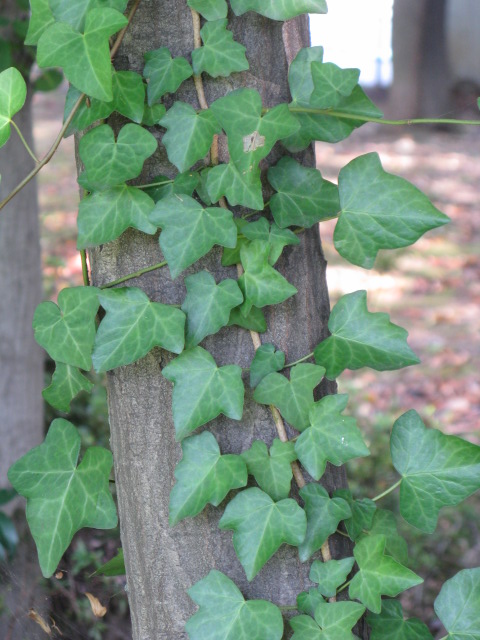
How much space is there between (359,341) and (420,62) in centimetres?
1011

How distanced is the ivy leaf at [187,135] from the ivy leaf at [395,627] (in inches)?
27.9

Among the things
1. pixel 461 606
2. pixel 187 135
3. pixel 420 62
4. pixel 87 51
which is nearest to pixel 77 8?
pixel 87 51

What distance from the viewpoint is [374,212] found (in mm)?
917

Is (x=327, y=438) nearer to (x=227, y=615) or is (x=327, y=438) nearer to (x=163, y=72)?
(x=227, y=615)

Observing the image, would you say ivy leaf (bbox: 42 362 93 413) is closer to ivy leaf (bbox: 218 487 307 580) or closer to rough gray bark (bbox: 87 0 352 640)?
rough gray bark (bbox: 87 0 352 640)

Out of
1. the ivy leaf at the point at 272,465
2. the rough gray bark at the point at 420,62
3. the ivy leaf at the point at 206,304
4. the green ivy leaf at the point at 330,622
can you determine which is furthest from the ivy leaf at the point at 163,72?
the rough gray bark at the point at 420,62

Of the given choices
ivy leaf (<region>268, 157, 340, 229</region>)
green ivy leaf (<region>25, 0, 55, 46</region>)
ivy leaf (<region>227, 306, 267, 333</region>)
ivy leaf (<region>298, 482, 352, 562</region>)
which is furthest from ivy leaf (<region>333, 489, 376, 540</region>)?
green ivy leaf (<region>25, 0, 55, 46</region>)

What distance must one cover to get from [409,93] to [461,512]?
8392 mm

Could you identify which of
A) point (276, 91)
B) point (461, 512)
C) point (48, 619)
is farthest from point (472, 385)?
point (276, 91)

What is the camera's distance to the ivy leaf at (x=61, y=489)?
3.22 feet

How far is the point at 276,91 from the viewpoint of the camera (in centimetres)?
99

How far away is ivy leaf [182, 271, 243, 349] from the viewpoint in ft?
3.00

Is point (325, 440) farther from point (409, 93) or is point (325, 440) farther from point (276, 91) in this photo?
point (409, 93)

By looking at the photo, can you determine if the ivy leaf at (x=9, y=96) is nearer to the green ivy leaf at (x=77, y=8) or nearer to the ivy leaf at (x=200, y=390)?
the green ivy leaf at (x=77, y=8)
